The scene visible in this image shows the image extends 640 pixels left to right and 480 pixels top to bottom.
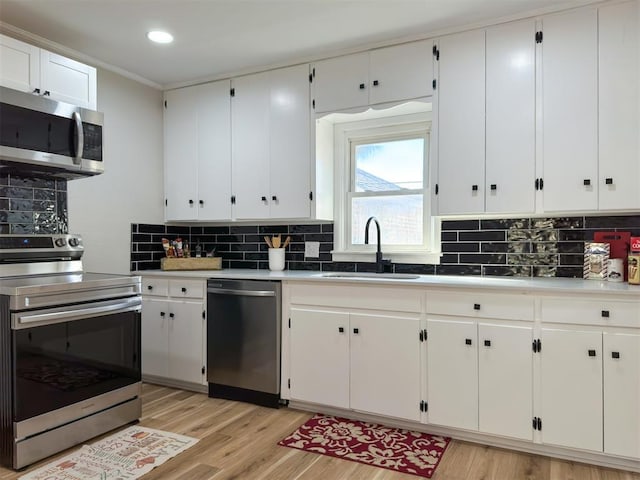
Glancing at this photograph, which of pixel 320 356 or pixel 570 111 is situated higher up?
pixel 570 111

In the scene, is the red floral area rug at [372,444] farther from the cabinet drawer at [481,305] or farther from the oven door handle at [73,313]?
the oven door handle at [73,313]

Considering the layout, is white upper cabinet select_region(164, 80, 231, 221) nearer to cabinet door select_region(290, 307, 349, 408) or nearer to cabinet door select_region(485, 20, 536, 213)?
cabinet door select_region(290, 307, 349, 408)

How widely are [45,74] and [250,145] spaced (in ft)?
4.48

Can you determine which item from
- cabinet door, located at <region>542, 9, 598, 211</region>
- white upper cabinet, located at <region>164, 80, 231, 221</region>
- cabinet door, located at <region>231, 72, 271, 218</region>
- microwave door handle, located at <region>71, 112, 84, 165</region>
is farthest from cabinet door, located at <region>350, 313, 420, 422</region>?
microwave door handle, located at <region>71, 112, 84, 165</region>

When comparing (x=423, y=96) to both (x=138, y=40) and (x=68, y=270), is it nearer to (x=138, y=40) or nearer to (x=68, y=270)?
(x=138, y=40)

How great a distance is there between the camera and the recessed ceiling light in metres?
2.82

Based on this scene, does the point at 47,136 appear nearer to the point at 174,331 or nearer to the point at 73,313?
the point at 73,313

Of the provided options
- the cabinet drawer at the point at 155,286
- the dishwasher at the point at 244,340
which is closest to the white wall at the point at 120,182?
the cabinet drawer at the point at 155,286

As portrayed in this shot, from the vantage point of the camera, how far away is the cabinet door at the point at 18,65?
244 centimetres

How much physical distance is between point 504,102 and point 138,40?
2339 millimetres

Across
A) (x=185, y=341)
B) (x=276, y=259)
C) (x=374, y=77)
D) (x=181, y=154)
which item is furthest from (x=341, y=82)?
(x=185, y=341)

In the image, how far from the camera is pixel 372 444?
2430mm

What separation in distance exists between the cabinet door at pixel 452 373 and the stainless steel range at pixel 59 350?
1.73m

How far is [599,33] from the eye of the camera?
7.90 ft
